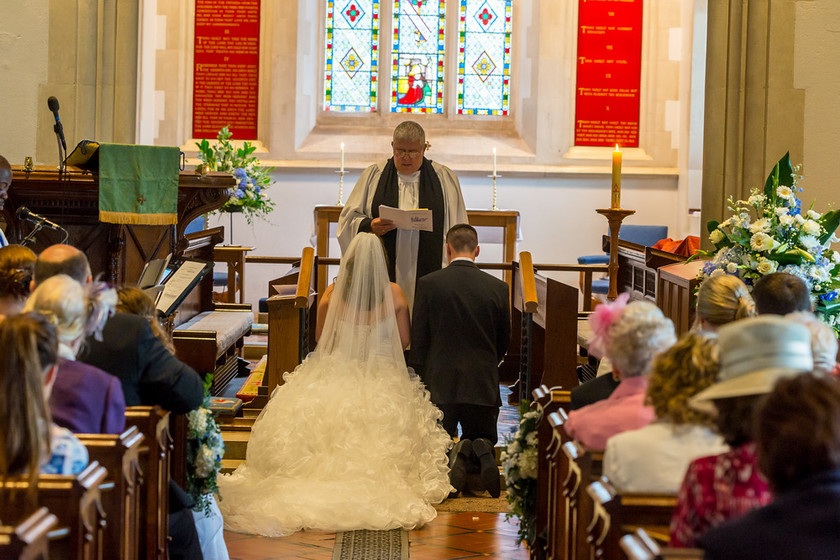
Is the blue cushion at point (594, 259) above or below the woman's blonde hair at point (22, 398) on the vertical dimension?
above

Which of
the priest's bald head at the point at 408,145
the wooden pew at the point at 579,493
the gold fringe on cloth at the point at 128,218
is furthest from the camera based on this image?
the priest's bald head at the point at 408,145

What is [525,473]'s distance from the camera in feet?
12.7

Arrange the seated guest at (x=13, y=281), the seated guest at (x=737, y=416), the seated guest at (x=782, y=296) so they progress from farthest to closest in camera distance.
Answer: the seated guest at (x=782, y=296), the seated guest at (x=13, y=281), the seated guest at (x=737, y=416)

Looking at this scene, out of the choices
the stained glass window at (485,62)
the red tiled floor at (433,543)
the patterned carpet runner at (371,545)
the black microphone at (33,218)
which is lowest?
the red tiled floor at (433,543)

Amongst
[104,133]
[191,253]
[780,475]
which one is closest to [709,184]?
[191,253]

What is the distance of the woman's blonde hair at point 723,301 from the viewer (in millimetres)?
3451

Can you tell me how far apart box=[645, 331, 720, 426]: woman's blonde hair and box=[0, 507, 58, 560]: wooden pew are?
132cm

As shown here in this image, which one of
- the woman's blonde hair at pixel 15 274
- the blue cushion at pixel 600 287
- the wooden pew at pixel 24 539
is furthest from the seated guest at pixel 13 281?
the blue cushion at pixel 600 287

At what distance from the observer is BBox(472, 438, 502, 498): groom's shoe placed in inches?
200

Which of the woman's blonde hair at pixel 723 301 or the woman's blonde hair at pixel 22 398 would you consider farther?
the woman's blonde hair at pixel 723 301

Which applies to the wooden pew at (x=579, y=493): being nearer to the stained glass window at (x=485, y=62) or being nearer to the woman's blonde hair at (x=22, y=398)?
the woman's blonde hair at (x=22, y=398)

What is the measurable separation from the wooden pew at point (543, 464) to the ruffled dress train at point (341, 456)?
831 mm

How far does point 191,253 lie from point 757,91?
4.07 m

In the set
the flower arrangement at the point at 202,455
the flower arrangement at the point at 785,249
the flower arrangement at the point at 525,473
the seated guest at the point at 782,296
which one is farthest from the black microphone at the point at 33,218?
the flower arrangement at the point at 785,249
